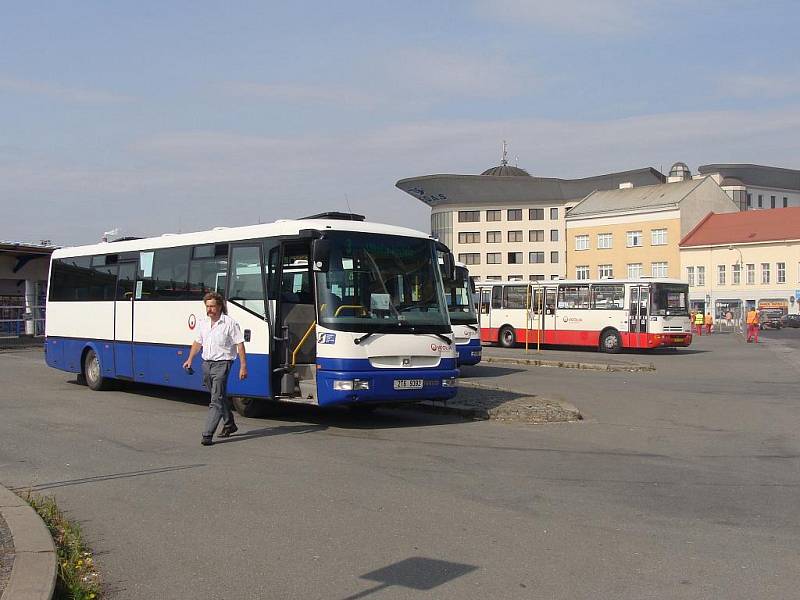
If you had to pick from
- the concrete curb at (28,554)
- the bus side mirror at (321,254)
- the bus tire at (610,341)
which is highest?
the bus side mirror at (321,254)

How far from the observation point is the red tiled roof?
80.9 metres

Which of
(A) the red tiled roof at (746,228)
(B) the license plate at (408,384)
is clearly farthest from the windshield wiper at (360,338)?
(A) the red tiled roof at (746,228)

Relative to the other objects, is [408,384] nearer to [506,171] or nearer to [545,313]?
[545,313]

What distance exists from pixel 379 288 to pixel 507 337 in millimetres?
26156

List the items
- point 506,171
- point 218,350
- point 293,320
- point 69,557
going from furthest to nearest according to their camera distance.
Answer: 1. point 506,171
2. point 293,320
3. point 218,350
4. point 69,557

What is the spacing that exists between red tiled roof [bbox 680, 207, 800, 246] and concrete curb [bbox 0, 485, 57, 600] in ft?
265

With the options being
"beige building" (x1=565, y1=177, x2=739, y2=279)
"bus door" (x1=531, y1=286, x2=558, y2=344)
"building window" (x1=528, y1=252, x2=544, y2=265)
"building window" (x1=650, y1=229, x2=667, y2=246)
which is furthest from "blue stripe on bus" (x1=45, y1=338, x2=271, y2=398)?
"building window" (x1=528, y1=252, x2=544, y2=265)

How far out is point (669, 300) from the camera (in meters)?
34.3

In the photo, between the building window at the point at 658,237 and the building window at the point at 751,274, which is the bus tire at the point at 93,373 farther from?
the building window at the point at 658,237

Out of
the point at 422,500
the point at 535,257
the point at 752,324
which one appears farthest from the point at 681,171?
the point at 422,500

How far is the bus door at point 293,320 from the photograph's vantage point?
12797 mm

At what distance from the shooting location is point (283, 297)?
42.9 ft

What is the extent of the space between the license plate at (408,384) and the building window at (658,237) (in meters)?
79.3

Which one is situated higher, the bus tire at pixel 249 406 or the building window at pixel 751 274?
the building window at pixel 751 274
